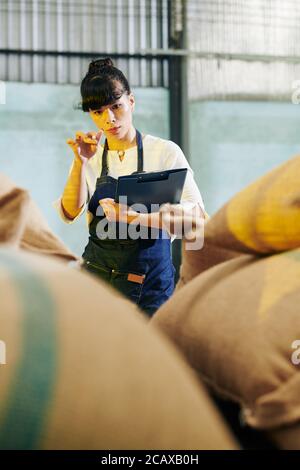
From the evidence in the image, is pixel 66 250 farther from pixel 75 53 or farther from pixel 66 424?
pixel 75 53

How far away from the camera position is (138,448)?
384mm

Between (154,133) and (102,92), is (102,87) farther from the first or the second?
(154,133)

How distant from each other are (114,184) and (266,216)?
1432 mm

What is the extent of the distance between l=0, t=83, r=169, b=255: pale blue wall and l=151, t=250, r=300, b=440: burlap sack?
328cm

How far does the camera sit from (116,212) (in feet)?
7.09

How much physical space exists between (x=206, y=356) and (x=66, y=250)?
0.27 metres

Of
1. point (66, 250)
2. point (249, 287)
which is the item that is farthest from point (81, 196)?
point (249, 287)

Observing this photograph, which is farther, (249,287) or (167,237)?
(167,237)

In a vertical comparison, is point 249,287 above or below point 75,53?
below
